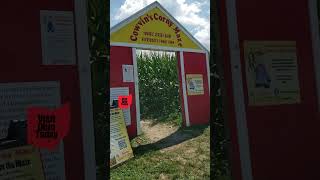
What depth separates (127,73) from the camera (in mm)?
9852

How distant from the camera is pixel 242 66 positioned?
3131mm

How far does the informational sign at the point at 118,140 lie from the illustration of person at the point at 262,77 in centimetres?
445

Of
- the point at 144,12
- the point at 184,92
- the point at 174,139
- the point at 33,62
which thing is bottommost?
the point at 174,139

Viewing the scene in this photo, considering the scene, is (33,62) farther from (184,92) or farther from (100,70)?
(184,92)

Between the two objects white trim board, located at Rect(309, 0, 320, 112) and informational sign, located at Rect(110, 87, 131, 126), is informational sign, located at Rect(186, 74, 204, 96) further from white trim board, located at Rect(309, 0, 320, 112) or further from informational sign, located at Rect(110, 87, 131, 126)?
white trim board, located at Rect(309, 0, 320, 112)

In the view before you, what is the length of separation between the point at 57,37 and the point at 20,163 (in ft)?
3.06

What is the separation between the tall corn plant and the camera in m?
2.69

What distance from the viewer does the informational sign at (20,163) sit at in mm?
1902

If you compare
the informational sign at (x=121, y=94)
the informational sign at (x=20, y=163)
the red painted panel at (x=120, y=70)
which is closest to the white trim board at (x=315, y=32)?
the informational sign at (x=20, y=163)

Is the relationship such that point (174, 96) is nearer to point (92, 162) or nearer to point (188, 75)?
point (188, 75)

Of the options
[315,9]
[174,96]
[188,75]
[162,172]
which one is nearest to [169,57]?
[174,96]

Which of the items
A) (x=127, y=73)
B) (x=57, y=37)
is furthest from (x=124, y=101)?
(x=57, y=37)

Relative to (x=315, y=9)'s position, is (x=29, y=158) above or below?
below

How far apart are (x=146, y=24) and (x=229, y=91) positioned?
7.58 metres
